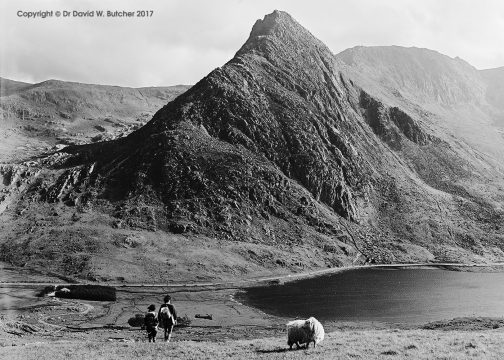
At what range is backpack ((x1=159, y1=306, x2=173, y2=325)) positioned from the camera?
117 ft

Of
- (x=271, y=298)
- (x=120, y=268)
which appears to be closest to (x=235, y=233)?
(x=120, y=268)

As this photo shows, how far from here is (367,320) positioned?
307ft

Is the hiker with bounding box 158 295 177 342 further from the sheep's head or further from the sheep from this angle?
the sheep's head

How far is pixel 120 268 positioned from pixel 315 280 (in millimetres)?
57928

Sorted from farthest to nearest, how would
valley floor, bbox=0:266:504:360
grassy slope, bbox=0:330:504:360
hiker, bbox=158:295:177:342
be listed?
1. hiker, bbox=158:295:177:342
2. valley floor, bbox=0:266:504:360
3. grassy slope, bbox=0:330:504:360

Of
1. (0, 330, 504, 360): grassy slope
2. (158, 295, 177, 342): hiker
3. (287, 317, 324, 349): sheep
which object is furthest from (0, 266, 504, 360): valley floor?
(158, 295, 177, 342): hiker

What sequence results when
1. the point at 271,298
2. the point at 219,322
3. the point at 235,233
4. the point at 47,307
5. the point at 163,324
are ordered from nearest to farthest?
the point at 163,324 < the point at 219,322 < the point at 47,307 < the point at 271,298 < the point at 235,233

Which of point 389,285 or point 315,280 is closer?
point 389,285

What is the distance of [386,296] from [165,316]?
93.6 m

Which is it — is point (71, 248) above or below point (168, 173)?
below

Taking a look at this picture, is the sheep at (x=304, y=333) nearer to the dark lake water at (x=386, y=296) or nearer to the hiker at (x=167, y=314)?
the hiker at (x=167, y=314)

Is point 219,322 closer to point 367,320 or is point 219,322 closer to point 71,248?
point 367,320

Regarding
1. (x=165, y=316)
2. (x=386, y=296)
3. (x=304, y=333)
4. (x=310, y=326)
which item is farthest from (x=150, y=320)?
(x=386, y=296)

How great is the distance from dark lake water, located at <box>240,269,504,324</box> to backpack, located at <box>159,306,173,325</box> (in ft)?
211
